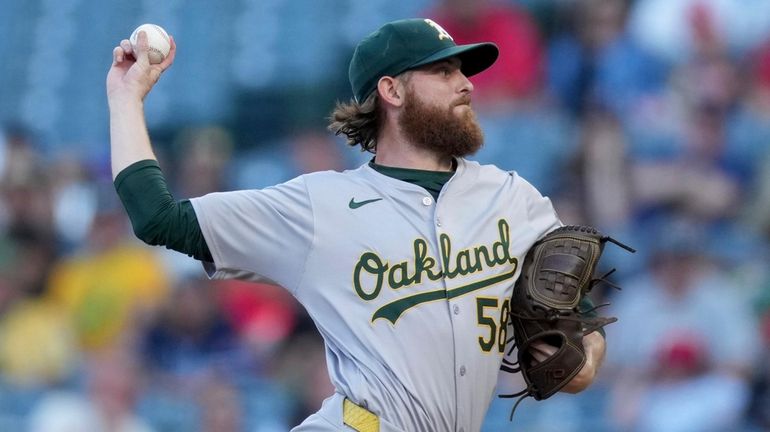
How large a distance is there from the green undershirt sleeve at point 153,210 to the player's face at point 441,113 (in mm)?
671

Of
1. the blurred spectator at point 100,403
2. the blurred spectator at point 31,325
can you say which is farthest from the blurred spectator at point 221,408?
the blurred spectator at point 31,325

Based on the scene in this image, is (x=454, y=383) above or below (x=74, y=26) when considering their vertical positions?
below

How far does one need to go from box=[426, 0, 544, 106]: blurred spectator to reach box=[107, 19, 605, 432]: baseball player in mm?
4189

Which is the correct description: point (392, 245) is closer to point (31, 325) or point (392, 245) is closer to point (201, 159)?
point (201, 159)

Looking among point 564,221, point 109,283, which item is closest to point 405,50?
point 564,221

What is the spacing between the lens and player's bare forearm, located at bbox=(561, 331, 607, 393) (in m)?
3.43

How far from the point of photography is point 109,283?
7.85 meters

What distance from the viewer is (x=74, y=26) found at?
9.64m

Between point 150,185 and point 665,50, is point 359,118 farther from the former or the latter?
point 665,50

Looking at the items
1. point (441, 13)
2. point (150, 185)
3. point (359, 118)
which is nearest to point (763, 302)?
point (441, 13)

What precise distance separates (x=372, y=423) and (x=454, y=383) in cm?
23

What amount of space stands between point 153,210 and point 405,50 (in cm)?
84

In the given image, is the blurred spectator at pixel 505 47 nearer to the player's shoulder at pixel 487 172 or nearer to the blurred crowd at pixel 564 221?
the blurred crowd at pixel 564 221

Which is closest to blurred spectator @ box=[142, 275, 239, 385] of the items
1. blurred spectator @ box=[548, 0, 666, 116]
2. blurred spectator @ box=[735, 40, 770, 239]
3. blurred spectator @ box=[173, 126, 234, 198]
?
blurred spectator @ box=[173, 126, 234, 198]
